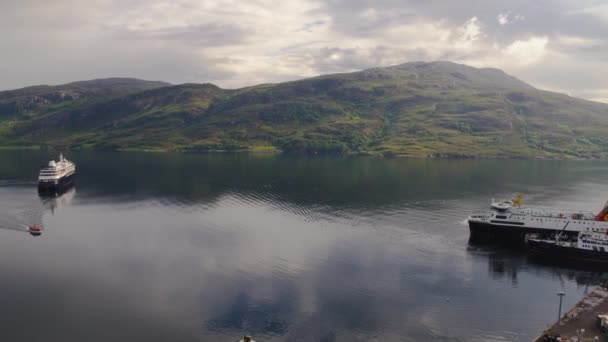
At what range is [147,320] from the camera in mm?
77875

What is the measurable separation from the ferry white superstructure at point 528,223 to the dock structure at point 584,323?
136ft

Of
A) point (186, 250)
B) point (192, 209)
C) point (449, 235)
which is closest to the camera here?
point (186, 250)

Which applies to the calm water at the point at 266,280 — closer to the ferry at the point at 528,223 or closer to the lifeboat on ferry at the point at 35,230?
the lifeboat on ferry at the point at 35,230

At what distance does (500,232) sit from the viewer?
131 meters

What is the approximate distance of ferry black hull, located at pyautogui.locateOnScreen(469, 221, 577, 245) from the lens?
12744 cm

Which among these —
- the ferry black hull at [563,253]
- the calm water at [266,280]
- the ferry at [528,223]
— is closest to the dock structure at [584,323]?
the calm water at [266,280]

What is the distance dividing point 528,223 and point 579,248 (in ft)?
54.9

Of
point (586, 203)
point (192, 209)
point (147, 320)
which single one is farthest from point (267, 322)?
point (586, 203)

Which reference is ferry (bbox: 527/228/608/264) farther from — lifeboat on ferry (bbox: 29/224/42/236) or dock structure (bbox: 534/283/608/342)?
lifeboat on ferry (bbox: 29/224/42/236)

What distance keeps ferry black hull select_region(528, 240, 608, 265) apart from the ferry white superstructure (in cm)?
801

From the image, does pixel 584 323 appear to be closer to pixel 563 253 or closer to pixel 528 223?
pixel 563 253

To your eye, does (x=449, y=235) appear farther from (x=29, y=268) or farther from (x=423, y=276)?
(x=29, y=268)

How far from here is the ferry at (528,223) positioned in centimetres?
12269

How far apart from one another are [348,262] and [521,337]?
4430cm
